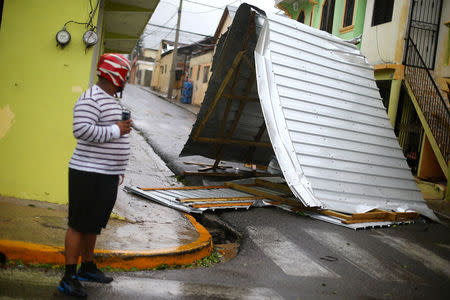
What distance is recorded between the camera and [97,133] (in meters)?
3.30

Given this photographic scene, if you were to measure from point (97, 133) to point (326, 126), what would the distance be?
208 inches

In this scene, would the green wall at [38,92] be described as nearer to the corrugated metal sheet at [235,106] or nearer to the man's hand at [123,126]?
the man's hand at [123,126]

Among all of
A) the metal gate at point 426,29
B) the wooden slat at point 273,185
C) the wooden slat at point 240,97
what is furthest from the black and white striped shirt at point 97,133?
the metal gate at point 426,29

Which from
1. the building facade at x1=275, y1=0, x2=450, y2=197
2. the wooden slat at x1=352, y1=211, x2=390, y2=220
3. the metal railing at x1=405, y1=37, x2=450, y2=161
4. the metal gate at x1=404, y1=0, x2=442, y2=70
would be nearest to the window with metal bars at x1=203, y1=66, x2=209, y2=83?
the building facade at x1=275, y1=0, x2=450, y2=197

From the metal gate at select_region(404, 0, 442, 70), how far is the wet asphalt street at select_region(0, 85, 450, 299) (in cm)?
768

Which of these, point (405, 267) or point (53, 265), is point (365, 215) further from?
point (53, 265)

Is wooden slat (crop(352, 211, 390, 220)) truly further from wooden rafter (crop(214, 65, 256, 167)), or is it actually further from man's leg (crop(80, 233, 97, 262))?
man's leg (crop(80, 233, 97, 262))

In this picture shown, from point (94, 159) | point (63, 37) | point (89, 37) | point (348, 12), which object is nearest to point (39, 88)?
point (63, 37)

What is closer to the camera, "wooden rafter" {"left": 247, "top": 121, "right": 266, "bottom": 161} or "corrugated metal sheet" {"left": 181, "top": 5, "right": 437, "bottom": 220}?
"corrugated metal sheet" {"left": 181, "top": 5, "right": 437, "bottom": 220}

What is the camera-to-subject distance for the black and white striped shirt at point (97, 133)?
330 centimetres

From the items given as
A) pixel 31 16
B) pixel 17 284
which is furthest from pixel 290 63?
pixel 17 284

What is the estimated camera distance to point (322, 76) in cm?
828

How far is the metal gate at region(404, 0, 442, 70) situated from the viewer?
13.2 meters

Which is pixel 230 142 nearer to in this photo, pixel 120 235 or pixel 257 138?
pixel 257 138
